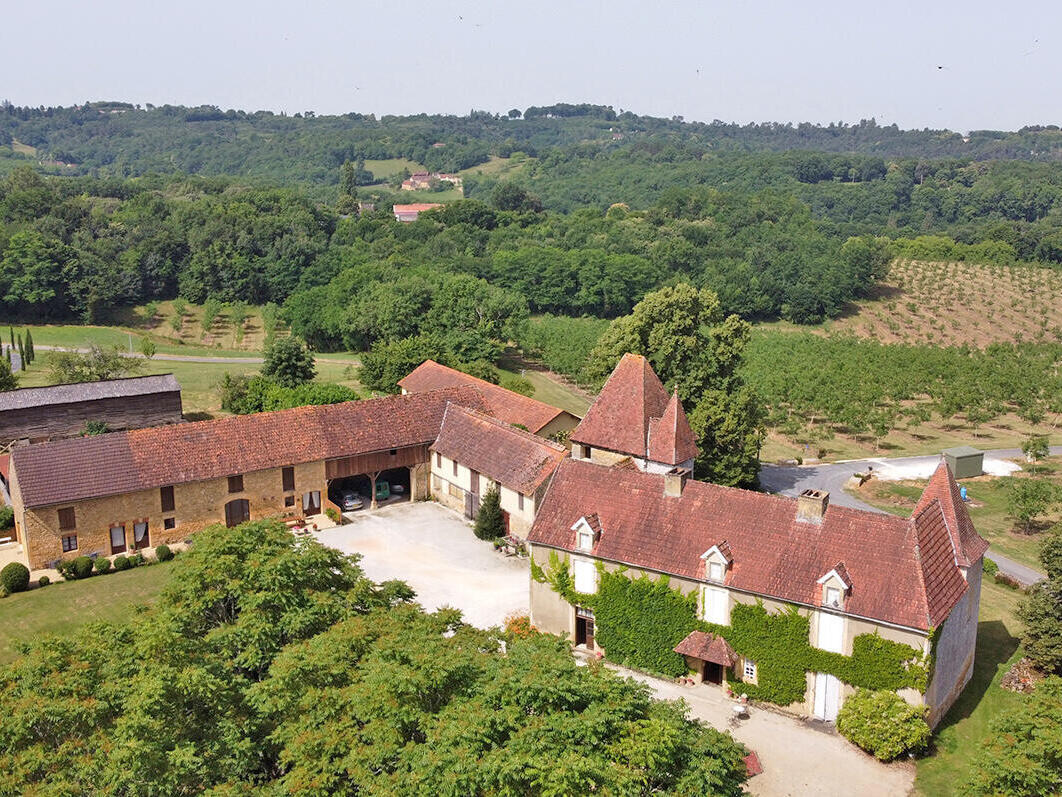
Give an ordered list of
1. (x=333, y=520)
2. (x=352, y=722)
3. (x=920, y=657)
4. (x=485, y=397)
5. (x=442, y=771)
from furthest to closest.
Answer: (x=485, y=397), (x=333, y=520), (x=920, y=657), (x=352, y=722), (x=442, y=771)

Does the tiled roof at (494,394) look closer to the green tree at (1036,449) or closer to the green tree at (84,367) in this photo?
the green tree at (84,367)

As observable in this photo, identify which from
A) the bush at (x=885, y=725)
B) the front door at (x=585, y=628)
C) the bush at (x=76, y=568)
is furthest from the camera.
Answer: the bush at (x=76, y=568)

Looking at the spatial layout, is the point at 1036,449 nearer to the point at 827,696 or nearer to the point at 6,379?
the point at 827,696

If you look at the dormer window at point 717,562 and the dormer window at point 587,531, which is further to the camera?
the dormer window at point 587,531

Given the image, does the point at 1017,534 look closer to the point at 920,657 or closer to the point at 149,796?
the point at 920,657

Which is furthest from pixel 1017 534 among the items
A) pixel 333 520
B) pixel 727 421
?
pixel 333 520

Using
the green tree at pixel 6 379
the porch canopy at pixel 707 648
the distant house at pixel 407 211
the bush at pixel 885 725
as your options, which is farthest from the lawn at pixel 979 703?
the distant house at pixel 407 211

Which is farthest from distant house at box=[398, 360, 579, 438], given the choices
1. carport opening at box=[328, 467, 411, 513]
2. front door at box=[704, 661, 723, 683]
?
front door at box=[704, 661, 723, 683]
